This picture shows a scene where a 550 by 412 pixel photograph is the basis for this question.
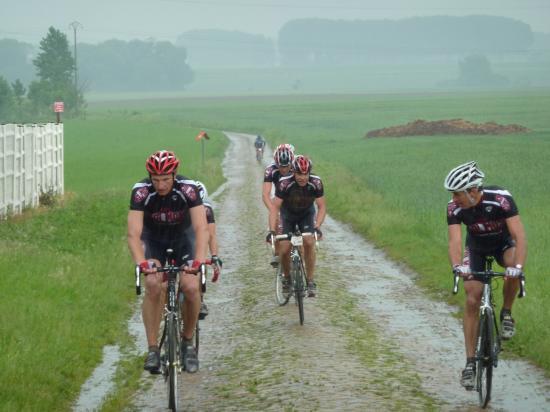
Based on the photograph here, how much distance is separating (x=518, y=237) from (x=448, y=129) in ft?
215

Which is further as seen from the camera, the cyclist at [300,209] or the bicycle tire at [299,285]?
the cyclist at [300,209]

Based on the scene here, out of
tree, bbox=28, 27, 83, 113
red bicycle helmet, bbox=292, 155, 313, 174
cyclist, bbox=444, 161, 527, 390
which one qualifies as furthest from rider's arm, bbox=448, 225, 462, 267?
tree, bbox=28, 27, 83, 113

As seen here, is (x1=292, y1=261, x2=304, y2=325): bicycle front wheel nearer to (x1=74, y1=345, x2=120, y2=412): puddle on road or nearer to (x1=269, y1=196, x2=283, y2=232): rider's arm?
(x1=269, y1=196, x2=283, y2=232): rider's arm

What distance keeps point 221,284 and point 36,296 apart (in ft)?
11.8

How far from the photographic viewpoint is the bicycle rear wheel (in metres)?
9.25

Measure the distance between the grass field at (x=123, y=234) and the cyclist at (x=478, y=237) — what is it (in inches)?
71.6

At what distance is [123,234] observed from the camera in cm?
2269

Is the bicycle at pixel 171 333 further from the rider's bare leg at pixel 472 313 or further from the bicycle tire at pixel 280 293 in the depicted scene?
the bicycle tire at pixel 280 293

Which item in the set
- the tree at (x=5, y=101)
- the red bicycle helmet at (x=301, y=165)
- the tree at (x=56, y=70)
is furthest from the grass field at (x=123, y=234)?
the tree at (x=56, y=70)

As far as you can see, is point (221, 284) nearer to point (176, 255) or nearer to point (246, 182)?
point (176, 255)

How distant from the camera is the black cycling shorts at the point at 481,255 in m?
9.89

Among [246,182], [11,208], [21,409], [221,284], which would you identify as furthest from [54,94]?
[21,409]

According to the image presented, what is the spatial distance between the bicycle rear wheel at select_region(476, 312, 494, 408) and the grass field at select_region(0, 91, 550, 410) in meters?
2.00

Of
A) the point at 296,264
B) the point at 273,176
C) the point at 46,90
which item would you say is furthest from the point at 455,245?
the point at 46,90
